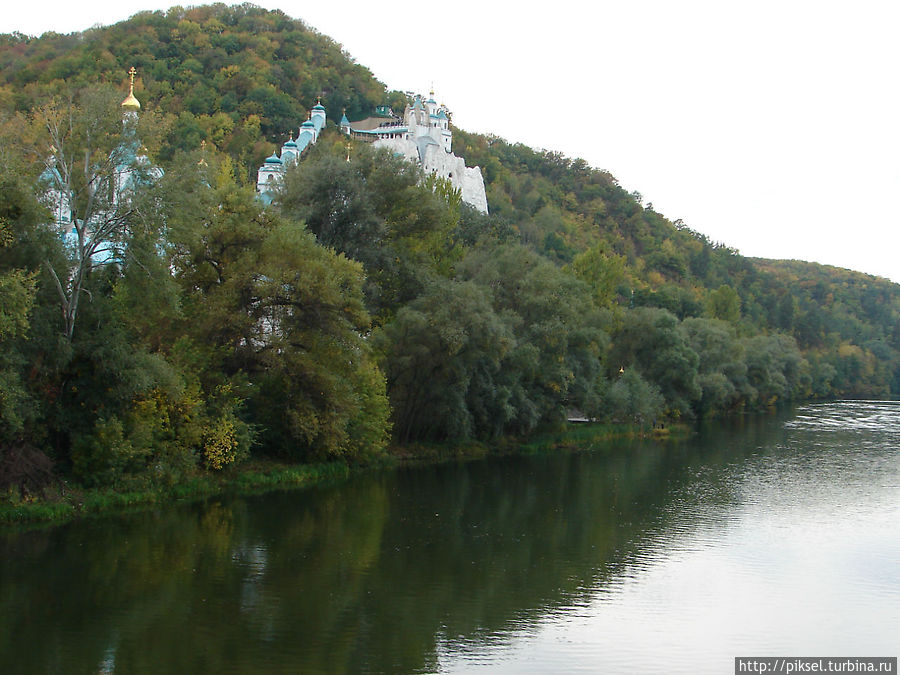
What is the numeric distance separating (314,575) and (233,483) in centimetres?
842

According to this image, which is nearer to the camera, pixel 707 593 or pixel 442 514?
pixel 707 593

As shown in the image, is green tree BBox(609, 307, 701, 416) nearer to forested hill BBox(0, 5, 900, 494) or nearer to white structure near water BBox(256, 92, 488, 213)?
forested hill BBox(0, 5, 900, 494)

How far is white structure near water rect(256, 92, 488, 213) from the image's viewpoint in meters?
69.9

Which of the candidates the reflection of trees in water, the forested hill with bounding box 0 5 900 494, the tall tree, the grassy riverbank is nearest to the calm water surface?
the reflection of trees in water

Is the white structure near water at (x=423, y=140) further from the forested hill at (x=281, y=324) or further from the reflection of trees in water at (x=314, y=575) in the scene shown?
the reflection of trees in water at (x=314, y=575)

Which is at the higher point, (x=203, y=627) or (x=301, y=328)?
(x=301, y=328)

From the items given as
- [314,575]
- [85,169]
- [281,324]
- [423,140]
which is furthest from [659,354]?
[423,140]

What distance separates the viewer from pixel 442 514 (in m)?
22.1

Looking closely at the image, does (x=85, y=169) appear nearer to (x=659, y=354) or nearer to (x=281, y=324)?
(x=281, y=324)

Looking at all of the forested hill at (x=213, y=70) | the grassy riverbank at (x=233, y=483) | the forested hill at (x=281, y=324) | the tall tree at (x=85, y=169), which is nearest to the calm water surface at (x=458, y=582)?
the grassy riverbank at (x=233, y=483)

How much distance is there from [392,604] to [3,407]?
8696mm

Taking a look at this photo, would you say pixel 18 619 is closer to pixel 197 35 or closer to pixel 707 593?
pixel 707 593

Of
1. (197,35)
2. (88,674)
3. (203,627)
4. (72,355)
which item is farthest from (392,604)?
(197,35)

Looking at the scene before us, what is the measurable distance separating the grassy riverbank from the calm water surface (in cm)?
70
